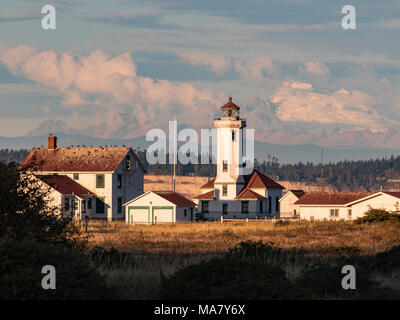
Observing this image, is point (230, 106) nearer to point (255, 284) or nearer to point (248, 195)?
point (248, 195)

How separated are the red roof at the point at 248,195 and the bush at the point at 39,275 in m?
71.6

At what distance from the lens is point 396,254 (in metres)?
27.3

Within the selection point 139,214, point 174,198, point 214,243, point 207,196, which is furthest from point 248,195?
point 214,243

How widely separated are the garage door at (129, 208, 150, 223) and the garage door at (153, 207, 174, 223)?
781 millimetres

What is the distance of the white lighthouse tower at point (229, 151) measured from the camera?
88.1 meters

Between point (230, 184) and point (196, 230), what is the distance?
1173 inches

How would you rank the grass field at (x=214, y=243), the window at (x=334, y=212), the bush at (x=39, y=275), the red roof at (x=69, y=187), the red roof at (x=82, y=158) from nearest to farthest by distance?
the bush at (x=39, y=275)
the grass field at (x=214, y=243)
the red roof at (x=69, y=187)
the red roof at (x=82, y=158)
the window at (x=334, y=212)

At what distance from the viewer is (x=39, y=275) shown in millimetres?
15312

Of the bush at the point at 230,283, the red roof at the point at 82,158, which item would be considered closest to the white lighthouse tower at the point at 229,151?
the red roof at the point at 82,158

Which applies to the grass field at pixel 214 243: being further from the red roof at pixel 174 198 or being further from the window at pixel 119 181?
the window at pixel 119 181

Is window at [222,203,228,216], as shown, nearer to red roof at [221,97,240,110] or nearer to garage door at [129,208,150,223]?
red roof at [221,97,240,110]

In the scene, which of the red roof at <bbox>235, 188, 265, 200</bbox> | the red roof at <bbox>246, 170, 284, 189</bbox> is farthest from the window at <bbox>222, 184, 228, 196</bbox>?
the red roof at <bbox>246, 170, 284, 189</bbox>
